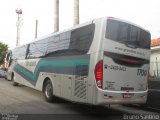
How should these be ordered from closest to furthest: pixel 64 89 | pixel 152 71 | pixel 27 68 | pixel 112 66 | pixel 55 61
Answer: pixel 112 66 → pixel 64 89 → pixel 55 61 → pixel 27 68 → pixel 152 71

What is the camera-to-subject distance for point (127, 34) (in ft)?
36.2

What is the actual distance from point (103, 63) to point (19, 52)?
12.4 metres

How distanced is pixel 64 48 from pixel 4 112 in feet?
12.0

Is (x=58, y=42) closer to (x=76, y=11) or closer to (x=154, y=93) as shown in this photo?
(x=154, y=93)

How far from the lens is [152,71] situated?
78.8ft

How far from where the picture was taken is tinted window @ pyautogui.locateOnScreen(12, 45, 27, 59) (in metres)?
20.0

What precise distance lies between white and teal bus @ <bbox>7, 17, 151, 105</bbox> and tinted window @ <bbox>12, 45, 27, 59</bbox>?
22.7ft

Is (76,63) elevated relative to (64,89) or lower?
elevated

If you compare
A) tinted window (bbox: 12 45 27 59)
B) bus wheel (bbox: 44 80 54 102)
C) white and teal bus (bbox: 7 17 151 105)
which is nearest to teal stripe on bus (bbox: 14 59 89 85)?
white and teal bus (bbox: 7 17 151 105)

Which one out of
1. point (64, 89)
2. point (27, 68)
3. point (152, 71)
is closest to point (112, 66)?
point (64, 89)

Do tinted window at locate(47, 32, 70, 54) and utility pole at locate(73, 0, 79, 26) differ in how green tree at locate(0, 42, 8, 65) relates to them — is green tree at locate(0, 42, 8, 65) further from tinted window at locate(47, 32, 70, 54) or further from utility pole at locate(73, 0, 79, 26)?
tinted window at locate(47, 32, 70, 54)

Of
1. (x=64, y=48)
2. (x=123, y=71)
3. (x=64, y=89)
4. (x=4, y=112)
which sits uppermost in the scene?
(x=64, y=48)

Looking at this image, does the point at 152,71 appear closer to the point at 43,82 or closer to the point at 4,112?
the point at 43,82

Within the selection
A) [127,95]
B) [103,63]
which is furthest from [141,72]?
[103,63]
